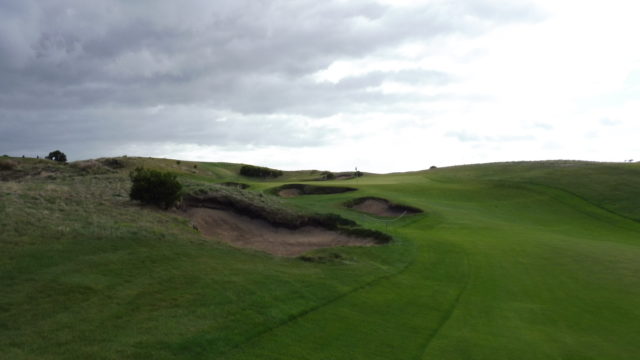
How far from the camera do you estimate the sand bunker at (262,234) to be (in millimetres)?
26188

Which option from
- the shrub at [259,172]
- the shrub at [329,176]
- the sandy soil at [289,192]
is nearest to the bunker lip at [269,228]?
the sandy soil at [289,192]

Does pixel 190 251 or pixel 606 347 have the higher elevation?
pixel 190 251

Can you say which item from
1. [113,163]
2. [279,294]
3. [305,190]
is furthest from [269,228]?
[113,163]

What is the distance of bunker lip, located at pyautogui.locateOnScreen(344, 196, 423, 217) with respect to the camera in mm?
40675

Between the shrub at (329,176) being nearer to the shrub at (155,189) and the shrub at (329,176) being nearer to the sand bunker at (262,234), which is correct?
the sand bunker at (262,234)

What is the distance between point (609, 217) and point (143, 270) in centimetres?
4261

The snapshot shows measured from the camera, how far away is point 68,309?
1073 cm

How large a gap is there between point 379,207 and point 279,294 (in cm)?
3015

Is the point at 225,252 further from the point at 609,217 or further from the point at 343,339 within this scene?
the point at 609,217

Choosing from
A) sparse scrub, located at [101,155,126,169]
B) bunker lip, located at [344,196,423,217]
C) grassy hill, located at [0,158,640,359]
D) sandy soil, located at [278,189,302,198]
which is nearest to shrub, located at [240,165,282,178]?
sparse scrub, located at [101,155,126,169]

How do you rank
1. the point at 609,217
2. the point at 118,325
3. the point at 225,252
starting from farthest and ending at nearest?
1. the point at 609,217
2. the point at 225,252
3. the point at 118,325

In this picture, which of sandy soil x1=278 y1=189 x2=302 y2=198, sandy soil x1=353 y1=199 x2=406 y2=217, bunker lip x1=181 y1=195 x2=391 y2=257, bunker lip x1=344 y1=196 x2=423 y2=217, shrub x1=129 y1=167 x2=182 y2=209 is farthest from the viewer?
sandy soil x1=278 y1=189 x2=302 y2=198

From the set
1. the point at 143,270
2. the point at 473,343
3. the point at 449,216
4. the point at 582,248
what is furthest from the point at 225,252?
the point at 449,216

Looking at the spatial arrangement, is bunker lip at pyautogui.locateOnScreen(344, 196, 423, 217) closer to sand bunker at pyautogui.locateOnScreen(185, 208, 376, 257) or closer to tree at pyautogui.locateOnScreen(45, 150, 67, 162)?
sand bunker at pyautogui.locateOnScreen(185, 208, 376, 257)
